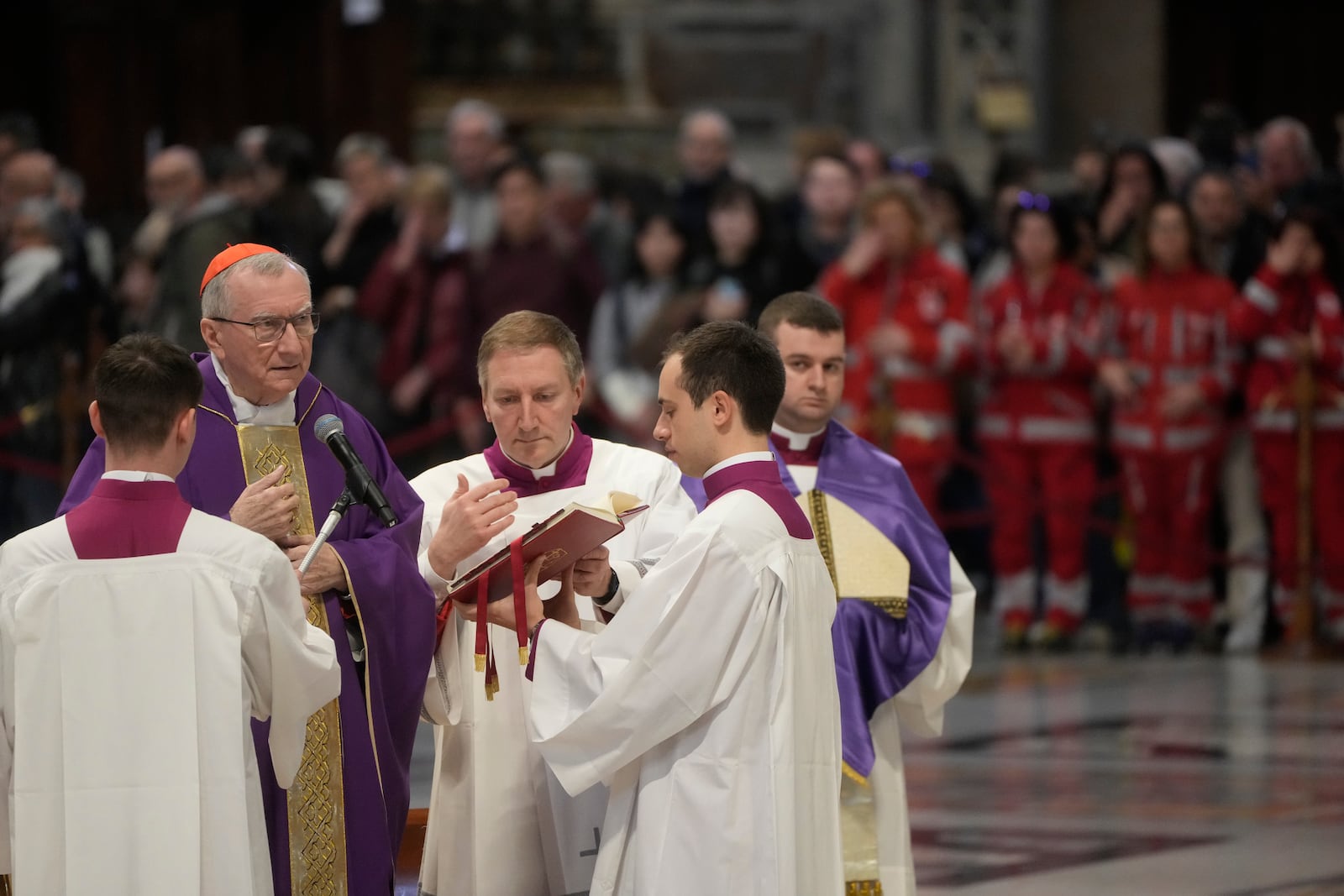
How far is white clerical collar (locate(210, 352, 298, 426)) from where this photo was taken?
475cm

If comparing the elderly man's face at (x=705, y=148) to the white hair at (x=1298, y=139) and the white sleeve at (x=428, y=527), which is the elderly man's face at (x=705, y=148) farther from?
the white sleeve at (x=428, y=527)

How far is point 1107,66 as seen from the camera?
51.3ft

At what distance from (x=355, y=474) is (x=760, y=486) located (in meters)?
0.83

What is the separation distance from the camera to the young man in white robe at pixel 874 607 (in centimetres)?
524

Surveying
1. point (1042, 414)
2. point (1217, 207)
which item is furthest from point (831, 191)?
point (1217, 207)

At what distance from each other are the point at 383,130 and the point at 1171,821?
10.1 m

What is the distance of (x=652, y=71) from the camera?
16.2 metres

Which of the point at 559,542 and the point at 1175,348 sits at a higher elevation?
the point at 559,542

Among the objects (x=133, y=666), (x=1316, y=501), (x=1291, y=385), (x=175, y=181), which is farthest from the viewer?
(x=175, y=181)

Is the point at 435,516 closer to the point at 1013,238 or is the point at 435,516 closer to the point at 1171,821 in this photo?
the point at 1171,821

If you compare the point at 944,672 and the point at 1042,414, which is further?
the point at 1042,414

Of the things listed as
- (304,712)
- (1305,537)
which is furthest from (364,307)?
(304,712)

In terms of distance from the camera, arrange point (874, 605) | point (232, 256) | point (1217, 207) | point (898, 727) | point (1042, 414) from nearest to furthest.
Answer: point (232, 256) < point (874, 605) < point (898, 727) < point (1042, 414) < point (1217, 207)

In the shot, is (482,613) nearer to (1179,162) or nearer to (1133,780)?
(1133,780)
